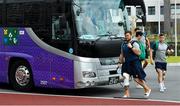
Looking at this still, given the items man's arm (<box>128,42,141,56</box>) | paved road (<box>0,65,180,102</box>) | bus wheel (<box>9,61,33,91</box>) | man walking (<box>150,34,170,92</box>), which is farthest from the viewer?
man walking (<box>150,34,170,92</box>)

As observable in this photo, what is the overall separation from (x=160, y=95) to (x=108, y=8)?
2.78 m

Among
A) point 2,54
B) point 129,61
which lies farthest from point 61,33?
point 2,54

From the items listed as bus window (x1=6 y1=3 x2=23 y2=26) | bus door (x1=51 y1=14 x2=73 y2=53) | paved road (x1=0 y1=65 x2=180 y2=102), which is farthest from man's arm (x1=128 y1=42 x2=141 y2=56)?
bus window (x1=6 y1=3 x2=23 y2=26)

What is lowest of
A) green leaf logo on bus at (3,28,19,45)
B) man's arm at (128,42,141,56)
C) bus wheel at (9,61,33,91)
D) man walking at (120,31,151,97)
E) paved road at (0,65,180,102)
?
paved road at (0,65,180,102)

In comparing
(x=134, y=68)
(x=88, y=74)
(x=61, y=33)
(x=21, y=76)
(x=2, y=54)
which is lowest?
(x=21, y=76)

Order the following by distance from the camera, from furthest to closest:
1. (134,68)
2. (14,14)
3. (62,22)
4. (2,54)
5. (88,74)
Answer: (2,54) → (14,14) → (62,22) → (88,74) → (134,68)

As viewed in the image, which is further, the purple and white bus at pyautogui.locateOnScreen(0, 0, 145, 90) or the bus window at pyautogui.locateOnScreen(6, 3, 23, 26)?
the bus window at pyautogui.locateOnScreen(6, 3, 23, 26)

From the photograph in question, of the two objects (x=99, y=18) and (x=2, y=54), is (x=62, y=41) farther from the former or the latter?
(x=2, y=54)

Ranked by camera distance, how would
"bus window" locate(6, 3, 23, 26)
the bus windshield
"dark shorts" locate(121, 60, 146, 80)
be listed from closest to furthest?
"dark shorts" locate(121, 60, 146, 80), the bus windshield, "bus window" locate(6, 3, 23, 26)

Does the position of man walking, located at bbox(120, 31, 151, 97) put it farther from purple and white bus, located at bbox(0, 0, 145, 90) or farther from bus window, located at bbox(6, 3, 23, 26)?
bus window, located at bbox(6, 3, 23, 26)

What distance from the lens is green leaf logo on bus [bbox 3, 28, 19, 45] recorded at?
15.5 metres

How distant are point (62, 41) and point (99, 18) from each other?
1.19 meters

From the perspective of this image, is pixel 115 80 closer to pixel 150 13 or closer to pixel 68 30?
pixel 68 30

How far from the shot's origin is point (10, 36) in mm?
15727
